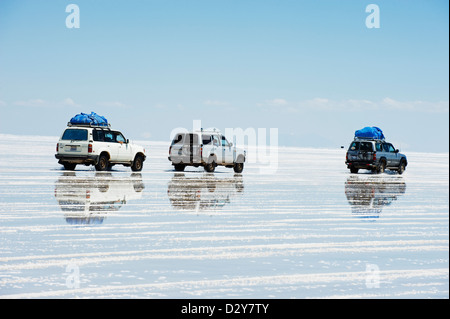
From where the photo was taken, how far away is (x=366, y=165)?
3841 cm

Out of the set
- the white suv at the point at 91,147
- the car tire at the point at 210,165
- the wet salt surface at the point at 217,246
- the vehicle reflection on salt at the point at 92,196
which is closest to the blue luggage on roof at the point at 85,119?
the white suv at the point at 91,147

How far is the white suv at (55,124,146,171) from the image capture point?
31.2 m

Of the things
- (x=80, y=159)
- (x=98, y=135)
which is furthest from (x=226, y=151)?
(x=80, y=159)

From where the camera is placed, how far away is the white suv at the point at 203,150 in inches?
1323

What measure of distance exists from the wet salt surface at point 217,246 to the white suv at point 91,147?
10.3 meters

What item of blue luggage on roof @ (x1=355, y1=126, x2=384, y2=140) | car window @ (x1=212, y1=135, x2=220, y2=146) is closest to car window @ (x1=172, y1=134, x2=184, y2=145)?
car window @ (x1=212, y1=135, x2=220, y2=146)

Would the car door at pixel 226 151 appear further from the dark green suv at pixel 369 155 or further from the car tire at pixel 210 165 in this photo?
the dark green suv at pixel 369 155

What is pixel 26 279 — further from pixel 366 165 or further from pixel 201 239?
pixel 366 165

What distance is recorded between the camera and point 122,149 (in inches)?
1304

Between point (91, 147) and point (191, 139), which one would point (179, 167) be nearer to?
point (191, 139)

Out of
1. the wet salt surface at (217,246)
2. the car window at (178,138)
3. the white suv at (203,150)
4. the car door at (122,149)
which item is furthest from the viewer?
the car window at (178,138)

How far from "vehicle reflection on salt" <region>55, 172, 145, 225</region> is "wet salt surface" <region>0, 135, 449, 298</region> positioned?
4cm

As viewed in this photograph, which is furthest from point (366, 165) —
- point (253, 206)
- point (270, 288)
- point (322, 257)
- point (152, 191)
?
point (270, 288)

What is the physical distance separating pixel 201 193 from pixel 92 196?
379cm
